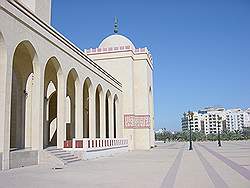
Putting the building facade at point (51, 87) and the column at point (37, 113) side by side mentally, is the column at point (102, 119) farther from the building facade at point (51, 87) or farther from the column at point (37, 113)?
the column at point (37, 113)

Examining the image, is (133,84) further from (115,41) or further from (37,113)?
(37,113)

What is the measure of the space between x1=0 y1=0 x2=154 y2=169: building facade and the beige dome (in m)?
2.08

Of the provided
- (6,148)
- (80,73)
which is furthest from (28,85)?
(6,148)

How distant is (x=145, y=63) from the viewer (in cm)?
3728

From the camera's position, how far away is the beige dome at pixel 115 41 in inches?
1572

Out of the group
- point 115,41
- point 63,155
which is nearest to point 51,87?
point 63,155

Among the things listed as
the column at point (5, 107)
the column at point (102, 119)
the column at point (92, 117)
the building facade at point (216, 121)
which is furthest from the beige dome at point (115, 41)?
the building facade at point (216, 121)

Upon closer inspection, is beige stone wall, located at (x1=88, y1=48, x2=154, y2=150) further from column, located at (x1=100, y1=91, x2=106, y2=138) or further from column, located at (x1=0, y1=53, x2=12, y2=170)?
column, located at (x1=0, y1=53, x2=12, y2=170)

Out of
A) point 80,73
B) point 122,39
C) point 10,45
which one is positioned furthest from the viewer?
point 122,39

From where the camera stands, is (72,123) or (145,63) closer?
(72,123)

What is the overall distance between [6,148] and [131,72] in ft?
81.3

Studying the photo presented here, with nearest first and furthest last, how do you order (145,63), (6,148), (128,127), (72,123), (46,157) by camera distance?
(6,148) → (46,157) → (72,123) → (128,127) → (145,63)

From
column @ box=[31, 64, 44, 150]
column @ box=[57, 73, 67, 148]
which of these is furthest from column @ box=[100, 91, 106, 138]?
column @ box=[31, 64, 44, 150]

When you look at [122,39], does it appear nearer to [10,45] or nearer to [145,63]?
[145,63]
